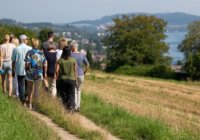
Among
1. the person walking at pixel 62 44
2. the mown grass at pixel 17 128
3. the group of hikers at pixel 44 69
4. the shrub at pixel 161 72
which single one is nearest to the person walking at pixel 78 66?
the group of hikers at pixel 44 69

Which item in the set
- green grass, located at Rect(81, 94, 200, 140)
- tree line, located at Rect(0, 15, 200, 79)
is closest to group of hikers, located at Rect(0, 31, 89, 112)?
green grass, located at Rect(81, 94, 200, 140)

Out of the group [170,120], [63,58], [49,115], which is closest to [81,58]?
[63,58]

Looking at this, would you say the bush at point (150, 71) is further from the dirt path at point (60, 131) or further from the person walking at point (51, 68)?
the dirt path at point (60, 131)

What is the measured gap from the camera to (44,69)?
13.1 metres

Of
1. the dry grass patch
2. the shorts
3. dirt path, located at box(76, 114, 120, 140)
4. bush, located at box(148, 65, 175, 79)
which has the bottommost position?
bush, located at box(148, 65, 175, 79)

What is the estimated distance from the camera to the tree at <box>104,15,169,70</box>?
80.9 m

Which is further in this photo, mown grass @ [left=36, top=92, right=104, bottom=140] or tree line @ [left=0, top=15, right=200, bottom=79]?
tree line @ [left=0, top=15, right=200, bottom=79]

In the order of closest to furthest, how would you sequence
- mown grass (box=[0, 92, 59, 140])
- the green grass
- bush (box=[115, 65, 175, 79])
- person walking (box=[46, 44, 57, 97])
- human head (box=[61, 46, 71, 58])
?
mown grass (box=[0, 92, 59, 140]), the green grass, human head (box=[61, 46, 71, 58]), person walking (box=[46, 44, 57, 97]), bush (box=[115, 65, 175, 79])

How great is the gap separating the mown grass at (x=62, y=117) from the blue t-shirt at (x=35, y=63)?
696 mm

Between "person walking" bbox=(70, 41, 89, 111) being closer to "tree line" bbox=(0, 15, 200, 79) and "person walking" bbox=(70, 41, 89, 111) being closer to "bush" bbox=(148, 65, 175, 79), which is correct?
"bush" bbox=(148, 65, 175, 79)

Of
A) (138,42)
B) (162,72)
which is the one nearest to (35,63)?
(162,72)

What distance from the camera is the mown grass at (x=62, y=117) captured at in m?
9.95

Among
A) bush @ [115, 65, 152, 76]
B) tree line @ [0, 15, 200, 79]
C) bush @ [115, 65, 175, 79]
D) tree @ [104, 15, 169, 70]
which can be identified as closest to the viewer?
bush @ [115, 65, 175, 79]

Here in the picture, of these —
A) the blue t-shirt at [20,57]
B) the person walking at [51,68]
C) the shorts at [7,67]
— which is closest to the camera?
the blue t-shirt at [20,57]
